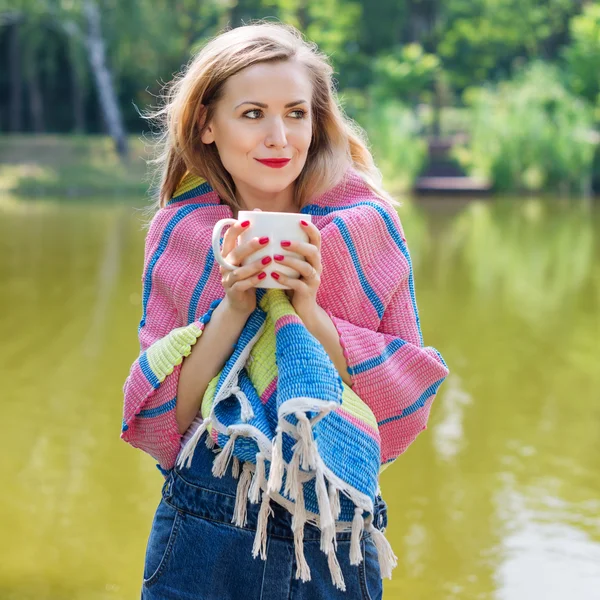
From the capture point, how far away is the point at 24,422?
423cm

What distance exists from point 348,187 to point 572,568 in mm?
1862

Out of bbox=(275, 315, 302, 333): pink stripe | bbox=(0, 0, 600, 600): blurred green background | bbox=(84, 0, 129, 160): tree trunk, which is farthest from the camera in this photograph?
bbox=(84, 0, 129, 160): tree trunk

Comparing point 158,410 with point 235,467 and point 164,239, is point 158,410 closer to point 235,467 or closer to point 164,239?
point 235,467

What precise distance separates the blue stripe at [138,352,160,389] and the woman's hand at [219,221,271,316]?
160 mm

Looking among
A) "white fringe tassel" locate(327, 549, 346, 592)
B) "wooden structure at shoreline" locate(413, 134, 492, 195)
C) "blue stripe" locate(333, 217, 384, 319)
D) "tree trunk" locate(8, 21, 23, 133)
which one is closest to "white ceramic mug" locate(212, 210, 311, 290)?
"blue stripe" locate(333, 217, 384, 319)

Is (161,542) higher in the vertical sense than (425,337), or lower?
lower

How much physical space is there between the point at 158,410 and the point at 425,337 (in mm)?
4677

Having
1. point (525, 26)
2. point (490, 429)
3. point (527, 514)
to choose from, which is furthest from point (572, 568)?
point (525, 26)

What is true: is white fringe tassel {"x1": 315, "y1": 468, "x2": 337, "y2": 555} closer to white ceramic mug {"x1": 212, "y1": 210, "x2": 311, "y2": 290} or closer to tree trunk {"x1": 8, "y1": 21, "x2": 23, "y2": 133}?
white ceramic mug {"x1": 212, "y1": 210, "x2": 311, "y2": 290}

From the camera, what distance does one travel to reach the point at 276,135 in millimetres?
1462

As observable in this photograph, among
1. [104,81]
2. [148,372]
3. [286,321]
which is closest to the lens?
[286,321]

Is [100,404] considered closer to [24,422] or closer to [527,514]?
[24,422]

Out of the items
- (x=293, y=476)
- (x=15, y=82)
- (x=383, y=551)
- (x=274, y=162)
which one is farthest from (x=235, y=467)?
(x=15, y=82)

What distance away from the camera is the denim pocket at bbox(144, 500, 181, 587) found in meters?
1.42
